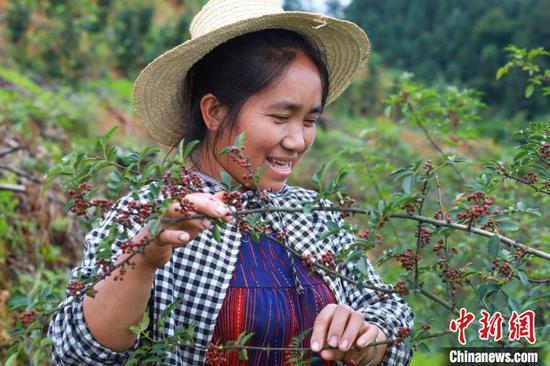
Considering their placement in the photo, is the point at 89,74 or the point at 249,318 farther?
the point at 89,74

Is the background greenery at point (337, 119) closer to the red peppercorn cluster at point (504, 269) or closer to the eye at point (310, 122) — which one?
the red peppercorn cluster at point (504, 269)

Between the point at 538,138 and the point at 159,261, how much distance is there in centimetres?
68

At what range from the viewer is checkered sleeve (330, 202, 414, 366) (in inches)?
56.5

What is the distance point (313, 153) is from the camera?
8625 millimetres

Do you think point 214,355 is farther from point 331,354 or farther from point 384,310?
point 384,310

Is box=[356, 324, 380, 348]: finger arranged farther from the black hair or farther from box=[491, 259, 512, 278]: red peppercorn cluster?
the black hair

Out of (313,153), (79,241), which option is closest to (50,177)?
(79,241)

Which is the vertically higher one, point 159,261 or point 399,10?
point 399,10

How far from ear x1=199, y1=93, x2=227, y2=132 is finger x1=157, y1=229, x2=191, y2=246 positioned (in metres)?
0.54

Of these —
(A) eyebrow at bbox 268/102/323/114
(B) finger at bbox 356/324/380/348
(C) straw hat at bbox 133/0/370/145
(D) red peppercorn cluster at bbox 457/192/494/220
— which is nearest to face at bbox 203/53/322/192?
(A) eyebrow at bbox 268/102/323/114

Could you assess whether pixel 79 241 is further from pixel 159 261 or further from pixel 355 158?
pixel 159 261

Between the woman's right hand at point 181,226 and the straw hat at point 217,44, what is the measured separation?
559mm

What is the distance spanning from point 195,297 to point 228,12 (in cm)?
67

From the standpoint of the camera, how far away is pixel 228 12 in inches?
64.3
